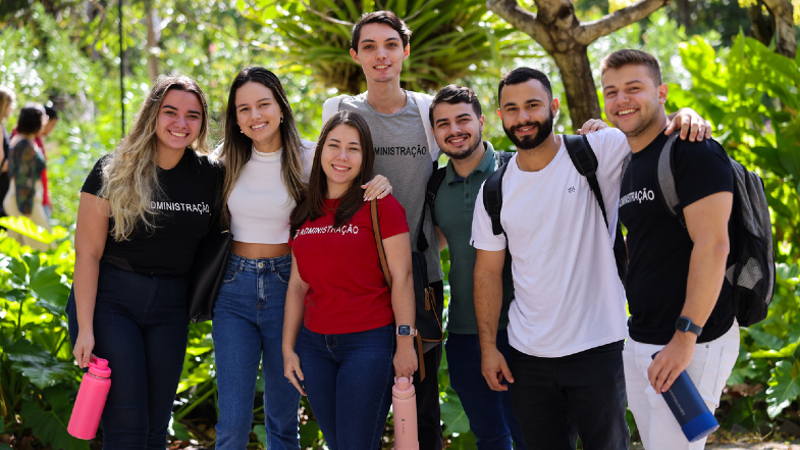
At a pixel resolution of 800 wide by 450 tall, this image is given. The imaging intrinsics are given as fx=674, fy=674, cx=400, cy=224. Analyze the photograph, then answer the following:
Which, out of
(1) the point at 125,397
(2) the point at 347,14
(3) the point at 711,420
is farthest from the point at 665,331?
(2) the point at 347,14

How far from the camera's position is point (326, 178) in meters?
2.66

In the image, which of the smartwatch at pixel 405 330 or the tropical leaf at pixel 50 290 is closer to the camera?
the smartwatch at pixel 405 330

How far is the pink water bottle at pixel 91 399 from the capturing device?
2459 millimetres

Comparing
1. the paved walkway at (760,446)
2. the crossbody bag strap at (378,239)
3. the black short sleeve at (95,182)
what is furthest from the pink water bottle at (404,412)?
the paved walkway at (760,446)

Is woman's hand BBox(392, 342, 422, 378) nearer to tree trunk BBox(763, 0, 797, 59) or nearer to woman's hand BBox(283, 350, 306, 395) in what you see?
woman's hand BBox(283, 350, 306, 395)

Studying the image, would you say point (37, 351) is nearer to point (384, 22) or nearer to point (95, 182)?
point (95, 182)

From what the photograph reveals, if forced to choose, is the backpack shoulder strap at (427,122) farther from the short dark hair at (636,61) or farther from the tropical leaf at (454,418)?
the tropical leaf at (454,418)

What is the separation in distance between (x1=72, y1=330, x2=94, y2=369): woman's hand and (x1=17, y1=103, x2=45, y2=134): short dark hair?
4.08m

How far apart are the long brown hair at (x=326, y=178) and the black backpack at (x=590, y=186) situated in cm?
47

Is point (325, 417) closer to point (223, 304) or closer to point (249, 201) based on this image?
point (223, 304)

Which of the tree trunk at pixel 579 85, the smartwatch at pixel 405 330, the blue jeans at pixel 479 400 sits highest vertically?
the tree trunk at pixel 579 85

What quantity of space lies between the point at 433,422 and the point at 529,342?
72 centimetres

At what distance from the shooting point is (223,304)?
270 centimetres

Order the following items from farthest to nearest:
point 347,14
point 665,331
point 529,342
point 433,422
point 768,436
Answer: point 347,14, point 768,436, point 433,422, point 529,342, point 665,331
